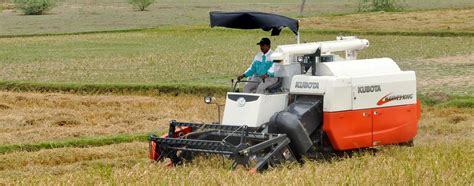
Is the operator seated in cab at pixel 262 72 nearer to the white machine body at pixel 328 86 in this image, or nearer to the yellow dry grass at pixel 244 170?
the white machine body at pixel 328 86

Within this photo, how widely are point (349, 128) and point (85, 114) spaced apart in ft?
24.2

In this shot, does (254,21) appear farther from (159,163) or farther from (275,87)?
(159,163)

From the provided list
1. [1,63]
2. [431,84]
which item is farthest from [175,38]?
[431,84]

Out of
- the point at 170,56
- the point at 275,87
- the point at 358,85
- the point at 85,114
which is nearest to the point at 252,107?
the point at 275,87

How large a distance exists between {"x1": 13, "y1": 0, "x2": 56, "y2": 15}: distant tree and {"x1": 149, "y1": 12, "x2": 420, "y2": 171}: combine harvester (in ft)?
158

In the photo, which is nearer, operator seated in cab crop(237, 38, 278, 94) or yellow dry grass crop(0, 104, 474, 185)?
yellow dry grass crop(0, 104, 474, 185)

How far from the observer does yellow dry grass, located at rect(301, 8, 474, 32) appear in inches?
1476

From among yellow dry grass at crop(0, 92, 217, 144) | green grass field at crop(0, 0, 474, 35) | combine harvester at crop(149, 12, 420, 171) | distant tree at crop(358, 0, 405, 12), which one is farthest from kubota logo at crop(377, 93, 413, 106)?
distant tree at crop(358, 0, 405, 12)

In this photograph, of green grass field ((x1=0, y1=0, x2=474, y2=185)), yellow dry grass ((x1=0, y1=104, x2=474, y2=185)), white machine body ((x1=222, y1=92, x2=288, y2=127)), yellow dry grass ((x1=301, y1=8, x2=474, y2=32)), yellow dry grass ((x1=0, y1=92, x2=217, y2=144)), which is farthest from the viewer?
yellow dry grass ((x1=301, y1=8, x2=474, y2=32))

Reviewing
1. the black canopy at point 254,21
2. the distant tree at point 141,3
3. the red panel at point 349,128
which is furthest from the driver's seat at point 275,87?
the distant tree at point 141,3

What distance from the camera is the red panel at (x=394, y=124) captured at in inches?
486

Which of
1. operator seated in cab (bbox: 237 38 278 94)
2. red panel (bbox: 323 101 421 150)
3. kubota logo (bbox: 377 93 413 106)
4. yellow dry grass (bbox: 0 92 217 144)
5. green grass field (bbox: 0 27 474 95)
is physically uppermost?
operator seated in cab (bbox: 237 38 278 94)

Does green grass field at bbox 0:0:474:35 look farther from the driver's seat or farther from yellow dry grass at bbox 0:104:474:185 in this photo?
the driver's seat

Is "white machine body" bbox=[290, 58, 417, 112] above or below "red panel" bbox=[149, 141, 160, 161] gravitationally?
above
